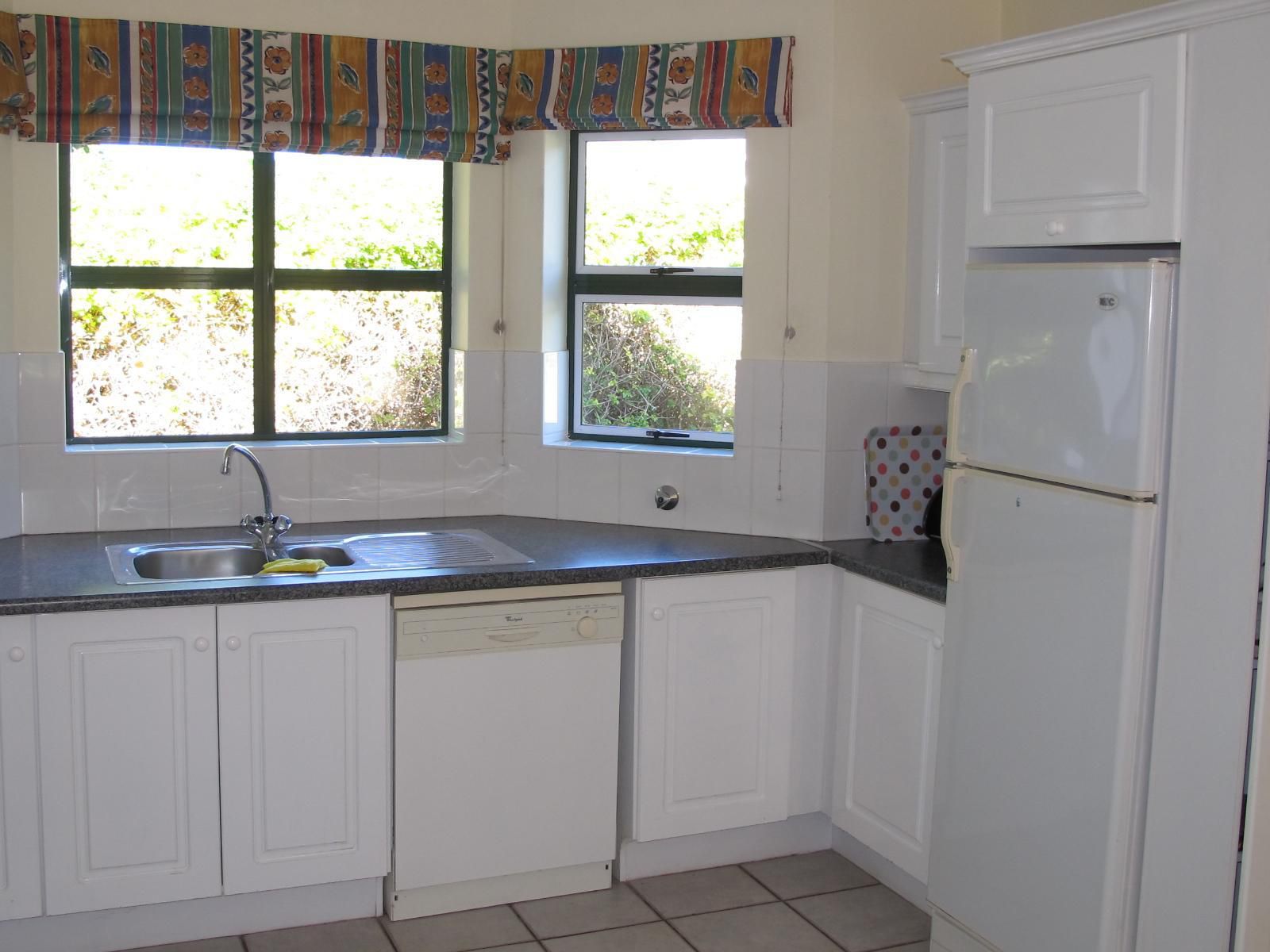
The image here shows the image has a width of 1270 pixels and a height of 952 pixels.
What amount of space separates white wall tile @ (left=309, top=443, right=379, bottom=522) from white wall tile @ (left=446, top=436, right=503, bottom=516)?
23 centimetres

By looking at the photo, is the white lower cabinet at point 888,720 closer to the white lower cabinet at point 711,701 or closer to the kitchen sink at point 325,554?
the white lower cabinet at point 711,701

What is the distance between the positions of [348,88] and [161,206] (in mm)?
633

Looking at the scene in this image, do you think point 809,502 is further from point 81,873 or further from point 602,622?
point 81,873

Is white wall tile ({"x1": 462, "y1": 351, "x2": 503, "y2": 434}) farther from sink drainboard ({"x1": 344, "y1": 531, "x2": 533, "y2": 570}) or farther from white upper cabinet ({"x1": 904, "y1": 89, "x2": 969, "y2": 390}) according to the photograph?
white upper cabinet ({"x1": 904, "y1": 89, "x2": 969, "y2": 390})

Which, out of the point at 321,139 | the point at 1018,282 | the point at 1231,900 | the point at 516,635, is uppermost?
the point at 321,139

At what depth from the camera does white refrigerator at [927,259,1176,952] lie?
2570mm

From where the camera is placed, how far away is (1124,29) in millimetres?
2598

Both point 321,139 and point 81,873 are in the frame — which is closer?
point 81,873

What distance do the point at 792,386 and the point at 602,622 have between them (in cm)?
90

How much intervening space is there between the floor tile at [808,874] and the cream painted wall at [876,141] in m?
1.40

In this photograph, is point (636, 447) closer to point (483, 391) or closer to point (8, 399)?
point (483, 391)

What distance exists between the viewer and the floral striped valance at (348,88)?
11.8ft

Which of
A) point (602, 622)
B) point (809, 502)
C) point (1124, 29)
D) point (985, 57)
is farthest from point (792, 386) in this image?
point (1124, 29)

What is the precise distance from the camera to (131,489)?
3.79 m
